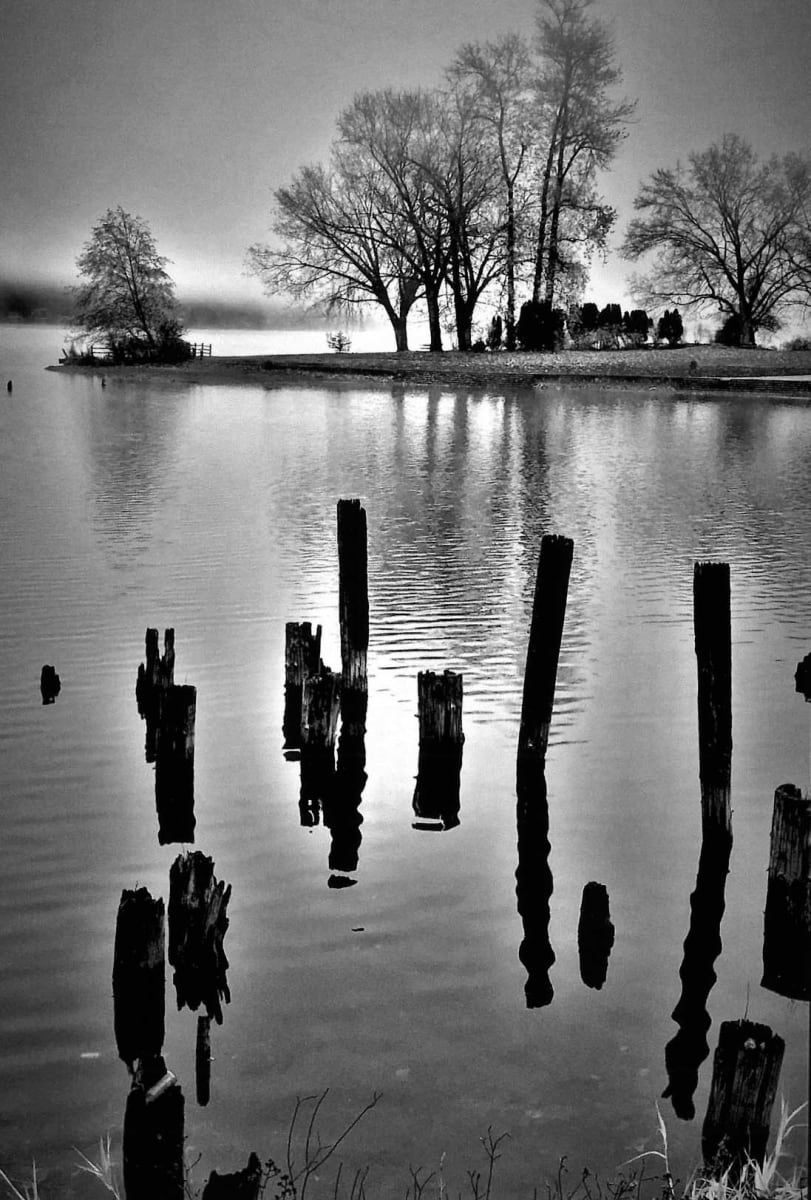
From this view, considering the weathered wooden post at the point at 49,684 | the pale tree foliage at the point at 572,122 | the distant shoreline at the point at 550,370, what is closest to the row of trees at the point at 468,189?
the pale tree foliage at the point at 572,122

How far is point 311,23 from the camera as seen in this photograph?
4488 cm

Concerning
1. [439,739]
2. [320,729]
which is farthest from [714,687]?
[320,729]

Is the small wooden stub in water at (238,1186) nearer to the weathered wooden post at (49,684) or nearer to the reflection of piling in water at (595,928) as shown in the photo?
the reflection of piling in water at (595,928)

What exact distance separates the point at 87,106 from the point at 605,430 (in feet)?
104

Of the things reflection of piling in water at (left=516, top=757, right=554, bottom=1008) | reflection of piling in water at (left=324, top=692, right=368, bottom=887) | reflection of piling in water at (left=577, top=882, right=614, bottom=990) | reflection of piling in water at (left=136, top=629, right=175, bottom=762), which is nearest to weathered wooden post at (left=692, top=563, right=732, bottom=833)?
reflection of piling in water at (left=516, top=757, right=554, bottom=1008)

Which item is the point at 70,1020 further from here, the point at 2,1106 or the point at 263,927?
the point at 263,927

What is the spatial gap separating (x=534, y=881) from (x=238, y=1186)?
2853 millimetres

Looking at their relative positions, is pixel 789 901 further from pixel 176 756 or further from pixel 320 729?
pixel 176 756

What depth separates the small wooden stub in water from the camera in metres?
3.17

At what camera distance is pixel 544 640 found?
6461mm

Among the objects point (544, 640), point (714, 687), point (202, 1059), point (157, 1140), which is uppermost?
point (544, 640)

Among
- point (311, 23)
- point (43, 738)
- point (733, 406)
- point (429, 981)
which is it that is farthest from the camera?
point (311, 23)

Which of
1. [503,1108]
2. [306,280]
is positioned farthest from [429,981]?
[306,280]

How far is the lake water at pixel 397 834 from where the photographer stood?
4051mm
